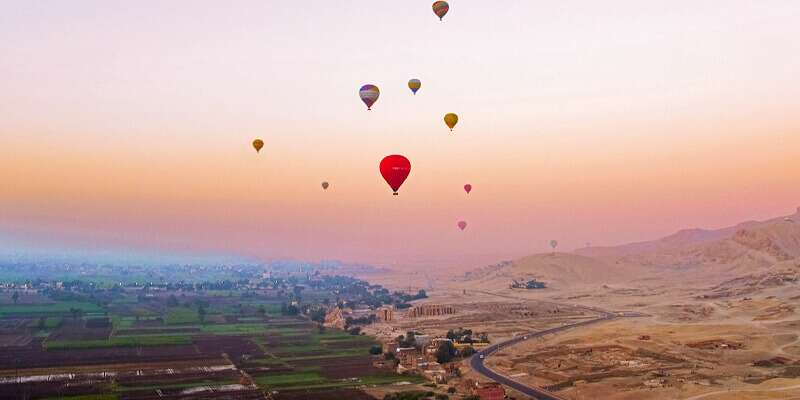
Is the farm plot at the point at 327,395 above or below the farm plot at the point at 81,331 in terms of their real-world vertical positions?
below

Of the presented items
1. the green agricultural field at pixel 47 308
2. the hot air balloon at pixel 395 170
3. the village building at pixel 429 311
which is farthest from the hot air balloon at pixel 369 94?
the green agricultural field at pixel 47 308

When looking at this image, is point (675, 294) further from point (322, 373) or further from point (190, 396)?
point (190, 396)

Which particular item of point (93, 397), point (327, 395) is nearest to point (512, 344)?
point (327, 395)

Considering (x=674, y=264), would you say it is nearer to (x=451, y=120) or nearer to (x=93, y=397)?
(x=451, y=120)

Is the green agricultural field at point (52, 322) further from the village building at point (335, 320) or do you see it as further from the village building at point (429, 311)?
the village building at point (429, 311)

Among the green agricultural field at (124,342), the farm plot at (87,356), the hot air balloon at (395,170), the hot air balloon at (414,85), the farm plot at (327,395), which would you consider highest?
the hot air balloon at (414,85)

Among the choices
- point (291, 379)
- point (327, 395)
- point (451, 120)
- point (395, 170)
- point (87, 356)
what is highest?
point (451, 120)

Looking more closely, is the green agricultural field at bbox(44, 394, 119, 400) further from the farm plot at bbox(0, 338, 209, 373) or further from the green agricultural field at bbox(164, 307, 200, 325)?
the green agricultural field at bbox(164, 307, 200, 325)
